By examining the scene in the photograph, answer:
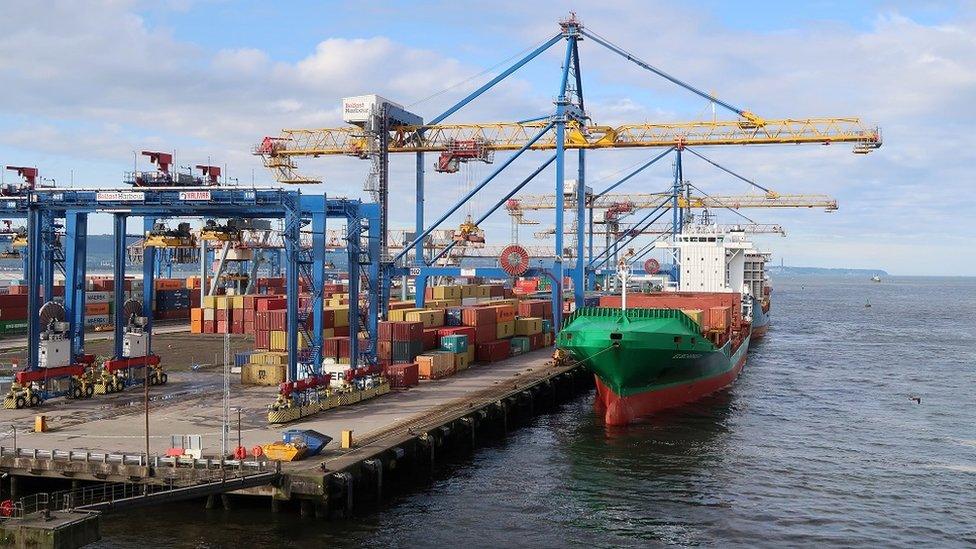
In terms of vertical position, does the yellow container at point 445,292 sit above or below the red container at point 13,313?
above

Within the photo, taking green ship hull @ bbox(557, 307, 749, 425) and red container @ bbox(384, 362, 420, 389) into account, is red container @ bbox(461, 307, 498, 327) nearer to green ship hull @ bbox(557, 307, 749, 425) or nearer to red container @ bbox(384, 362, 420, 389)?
green ship hull @ bbox(557, 307, 749, 425)

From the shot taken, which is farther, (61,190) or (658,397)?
(658,397)

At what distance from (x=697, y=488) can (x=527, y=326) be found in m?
35.2

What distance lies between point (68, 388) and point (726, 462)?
31556mm

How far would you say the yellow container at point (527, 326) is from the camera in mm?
66250

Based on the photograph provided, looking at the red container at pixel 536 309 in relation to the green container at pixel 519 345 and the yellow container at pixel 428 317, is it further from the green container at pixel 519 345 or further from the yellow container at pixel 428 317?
the yellow container at pixel 428 317

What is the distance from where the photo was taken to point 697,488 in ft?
105

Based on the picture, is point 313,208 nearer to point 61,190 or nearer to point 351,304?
point 351,304

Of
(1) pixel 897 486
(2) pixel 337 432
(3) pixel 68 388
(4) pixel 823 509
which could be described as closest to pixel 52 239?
(3) pixel 68 388

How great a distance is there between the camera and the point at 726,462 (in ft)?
119

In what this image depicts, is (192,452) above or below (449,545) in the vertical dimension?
above

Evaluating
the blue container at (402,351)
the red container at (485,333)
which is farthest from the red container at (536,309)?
the blue container at (402,351)

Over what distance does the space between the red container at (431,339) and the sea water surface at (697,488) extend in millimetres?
10014

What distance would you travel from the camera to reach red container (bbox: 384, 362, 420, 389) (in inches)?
1801
